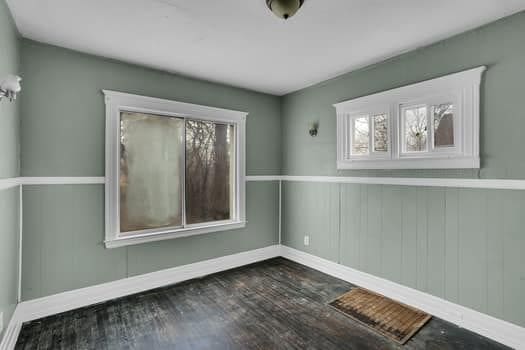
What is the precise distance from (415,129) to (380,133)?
392mm

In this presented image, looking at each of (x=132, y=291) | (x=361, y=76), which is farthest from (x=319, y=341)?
(x=361, y=76)

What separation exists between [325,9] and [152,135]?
2312 millimetres

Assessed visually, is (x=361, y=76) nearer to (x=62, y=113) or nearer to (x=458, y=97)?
(x=458, y=97)

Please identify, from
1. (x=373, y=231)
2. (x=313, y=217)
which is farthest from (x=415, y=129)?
(x=313, y=217)

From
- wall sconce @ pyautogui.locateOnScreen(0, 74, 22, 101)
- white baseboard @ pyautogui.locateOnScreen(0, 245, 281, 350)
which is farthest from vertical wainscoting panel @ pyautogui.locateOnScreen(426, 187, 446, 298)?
wall sconce @ pyautogui.locateOnScreen(0, 74, 22, 101)

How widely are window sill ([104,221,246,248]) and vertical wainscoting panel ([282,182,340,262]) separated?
2.58ft

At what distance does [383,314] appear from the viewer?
2611 mm

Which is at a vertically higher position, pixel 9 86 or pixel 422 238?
pixel 9 86

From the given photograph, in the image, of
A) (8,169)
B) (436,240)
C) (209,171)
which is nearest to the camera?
(8,169)

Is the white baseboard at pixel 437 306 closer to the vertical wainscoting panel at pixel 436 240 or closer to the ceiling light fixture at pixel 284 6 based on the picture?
the vertical wainscoting panel at pixel 436 240

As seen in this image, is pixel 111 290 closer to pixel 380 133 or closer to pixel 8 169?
pixel 8 169

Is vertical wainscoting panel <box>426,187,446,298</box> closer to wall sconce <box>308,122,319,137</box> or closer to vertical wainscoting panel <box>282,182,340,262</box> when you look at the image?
vertical wainscoting panel <box>282,182,340,262</box>

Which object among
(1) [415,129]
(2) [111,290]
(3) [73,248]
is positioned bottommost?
(2) [111,290]

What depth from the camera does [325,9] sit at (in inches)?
81.4
